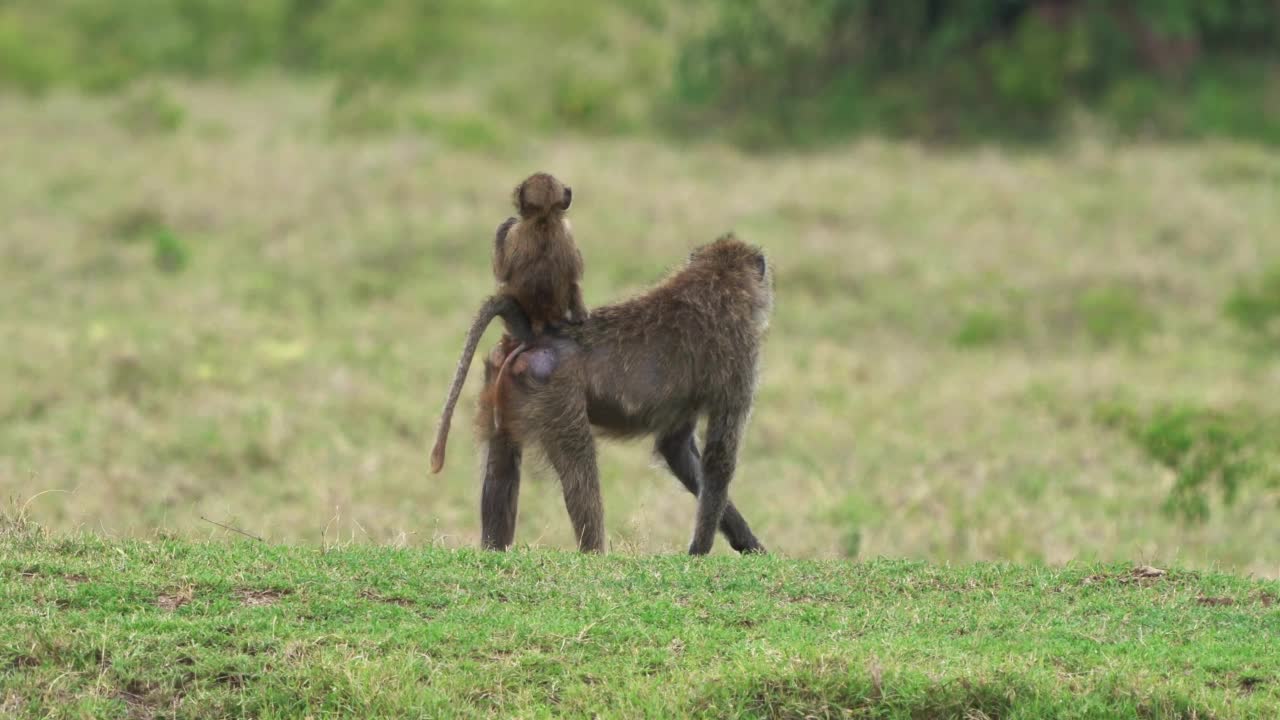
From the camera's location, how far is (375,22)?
22.2 metres

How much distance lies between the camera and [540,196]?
6.55 meters

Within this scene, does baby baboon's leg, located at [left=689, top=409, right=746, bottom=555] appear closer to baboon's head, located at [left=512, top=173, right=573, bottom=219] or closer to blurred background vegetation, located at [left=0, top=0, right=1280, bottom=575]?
blurred background vegetation, located at [left=0, top=0, right=1280, bottom=575]

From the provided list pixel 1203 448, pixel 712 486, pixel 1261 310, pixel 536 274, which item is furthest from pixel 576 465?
pixel 1261 310

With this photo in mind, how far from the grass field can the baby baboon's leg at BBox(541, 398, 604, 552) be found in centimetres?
23

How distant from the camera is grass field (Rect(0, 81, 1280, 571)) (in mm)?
9297

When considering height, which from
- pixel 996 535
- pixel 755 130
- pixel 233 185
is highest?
pixel 755 130

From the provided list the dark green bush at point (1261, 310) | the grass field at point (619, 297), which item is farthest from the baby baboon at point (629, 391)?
the dark green bush at point (1261, 310)

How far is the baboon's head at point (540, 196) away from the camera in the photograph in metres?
6.55

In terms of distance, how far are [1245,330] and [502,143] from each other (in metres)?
7.93

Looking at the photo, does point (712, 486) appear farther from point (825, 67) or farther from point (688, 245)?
point (825, 67)

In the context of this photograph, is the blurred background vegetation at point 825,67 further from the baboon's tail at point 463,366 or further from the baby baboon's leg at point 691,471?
the baboon's tail at point 463,366

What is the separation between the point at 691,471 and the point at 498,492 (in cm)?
83

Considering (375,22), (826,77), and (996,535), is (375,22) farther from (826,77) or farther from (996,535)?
(996,535)

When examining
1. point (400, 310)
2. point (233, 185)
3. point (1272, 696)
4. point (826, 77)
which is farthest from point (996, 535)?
point (826, 77)
